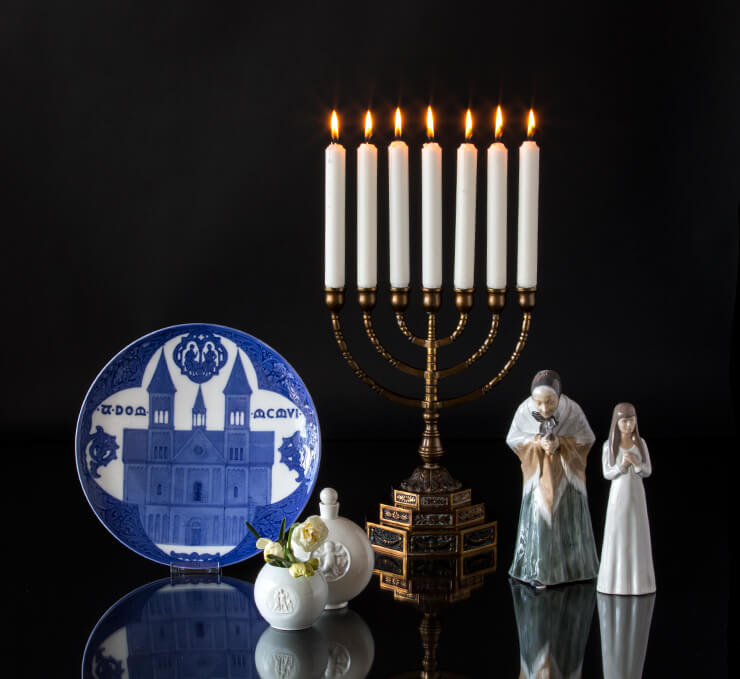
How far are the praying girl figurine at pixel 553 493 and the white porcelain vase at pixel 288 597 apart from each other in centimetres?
31

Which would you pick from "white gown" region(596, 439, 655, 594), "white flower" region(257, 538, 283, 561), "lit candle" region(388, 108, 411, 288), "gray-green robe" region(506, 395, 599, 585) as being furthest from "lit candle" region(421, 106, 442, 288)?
"white flower" region(257, 538, 283, 561)

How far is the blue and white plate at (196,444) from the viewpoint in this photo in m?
1.67

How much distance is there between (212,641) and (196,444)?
340 mm

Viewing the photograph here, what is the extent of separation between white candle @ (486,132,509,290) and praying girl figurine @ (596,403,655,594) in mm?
298

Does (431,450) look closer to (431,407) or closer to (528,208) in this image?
(431,407)

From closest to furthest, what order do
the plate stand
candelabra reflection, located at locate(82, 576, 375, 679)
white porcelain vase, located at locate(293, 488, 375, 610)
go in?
candelabra reflection, located at locate(82, 576, 375, 679) → white porcelain vase, located at locate(293, 488, 375, 610) → the plate stand

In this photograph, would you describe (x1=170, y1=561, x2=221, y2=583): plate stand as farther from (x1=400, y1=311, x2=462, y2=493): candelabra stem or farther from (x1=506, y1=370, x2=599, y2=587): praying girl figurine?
(x1=506, y1=370, x2=599, y2=587): praying girl figurine

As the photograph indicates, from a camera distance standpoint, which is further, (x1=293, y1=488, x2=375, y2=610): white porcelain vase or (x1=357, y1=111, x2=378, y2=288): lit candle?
(x1=357, y1=111, x2=378, y2=288): lit candle

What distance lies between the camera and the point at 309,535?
144 centimetres

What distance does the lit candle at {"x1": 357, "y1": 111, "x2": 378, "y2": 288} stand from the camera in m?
1.70

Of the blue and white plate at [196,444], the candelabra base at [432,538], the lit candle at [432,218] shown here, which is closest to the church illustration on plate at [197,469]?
the blue and white plate at [196,444]

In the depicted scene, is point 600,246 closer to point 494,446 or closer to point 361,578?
point 494,446

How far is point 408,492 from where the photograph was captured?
1.70 meters

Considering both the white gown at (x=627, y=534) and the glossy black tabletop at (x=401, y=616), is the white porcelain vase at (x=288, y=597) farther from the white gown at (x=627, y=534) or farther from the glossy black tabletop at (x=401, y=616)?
the white gown at (x=627, y=534)
